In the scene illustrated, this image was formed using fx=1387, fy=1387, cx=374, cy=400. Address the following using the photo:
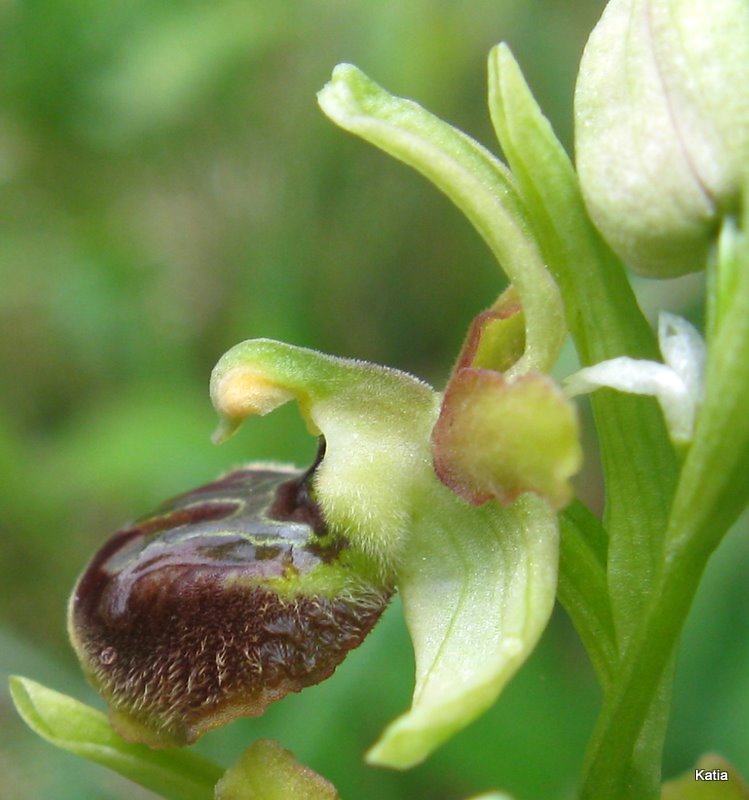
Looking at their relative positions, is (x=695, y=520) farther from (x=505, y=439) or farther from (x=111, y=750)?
(x=111, y=750)

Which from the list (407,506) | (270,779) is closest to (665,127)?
(407,506)

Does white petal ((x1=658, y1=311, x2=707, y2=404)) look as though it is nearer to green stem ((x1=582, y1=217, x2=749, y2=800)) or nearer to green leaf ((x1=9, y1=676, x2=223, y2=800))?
green stem ((x1=582, y1=217, x2=749, y2=800))

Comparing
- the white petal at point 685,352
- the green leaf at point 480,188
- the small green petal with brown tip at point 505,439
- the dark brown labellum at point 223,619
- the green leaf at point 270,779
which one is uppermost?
the green leaf at point 480,188

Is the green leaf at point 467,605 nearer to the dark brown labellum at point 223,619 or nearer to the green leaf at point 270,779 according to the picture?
the dark brown labellum at point 223,619

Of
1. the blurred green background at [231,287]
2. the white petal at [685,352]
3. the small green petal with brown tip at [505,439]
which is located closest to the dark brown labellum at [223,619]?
the small green petal with brown tip at [505,439]

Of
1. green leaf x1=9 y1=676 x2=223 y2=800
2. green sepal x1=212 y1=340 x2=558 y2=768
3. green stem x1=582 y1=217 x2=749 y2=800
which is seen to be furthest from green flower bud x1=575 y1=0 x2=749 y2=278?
green leaf x1=9 y1=676 x2=223 y2=800

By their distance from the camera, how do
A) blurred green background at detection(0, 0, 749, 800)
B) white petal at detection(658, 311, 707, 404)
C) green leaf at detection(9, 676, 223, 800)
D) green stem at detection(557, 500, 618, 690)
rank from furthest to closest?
blurred green background at detection(0, 0, 749, 800) → green leaf at detection(9, 676, 223, 800) → green stem at detection(557, 500, 618, 690) → white petal at detection(658, 311, 707, 404)

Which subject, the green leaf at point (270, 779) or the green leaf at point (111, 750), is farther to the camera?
the green leaf at point (111, 750)
